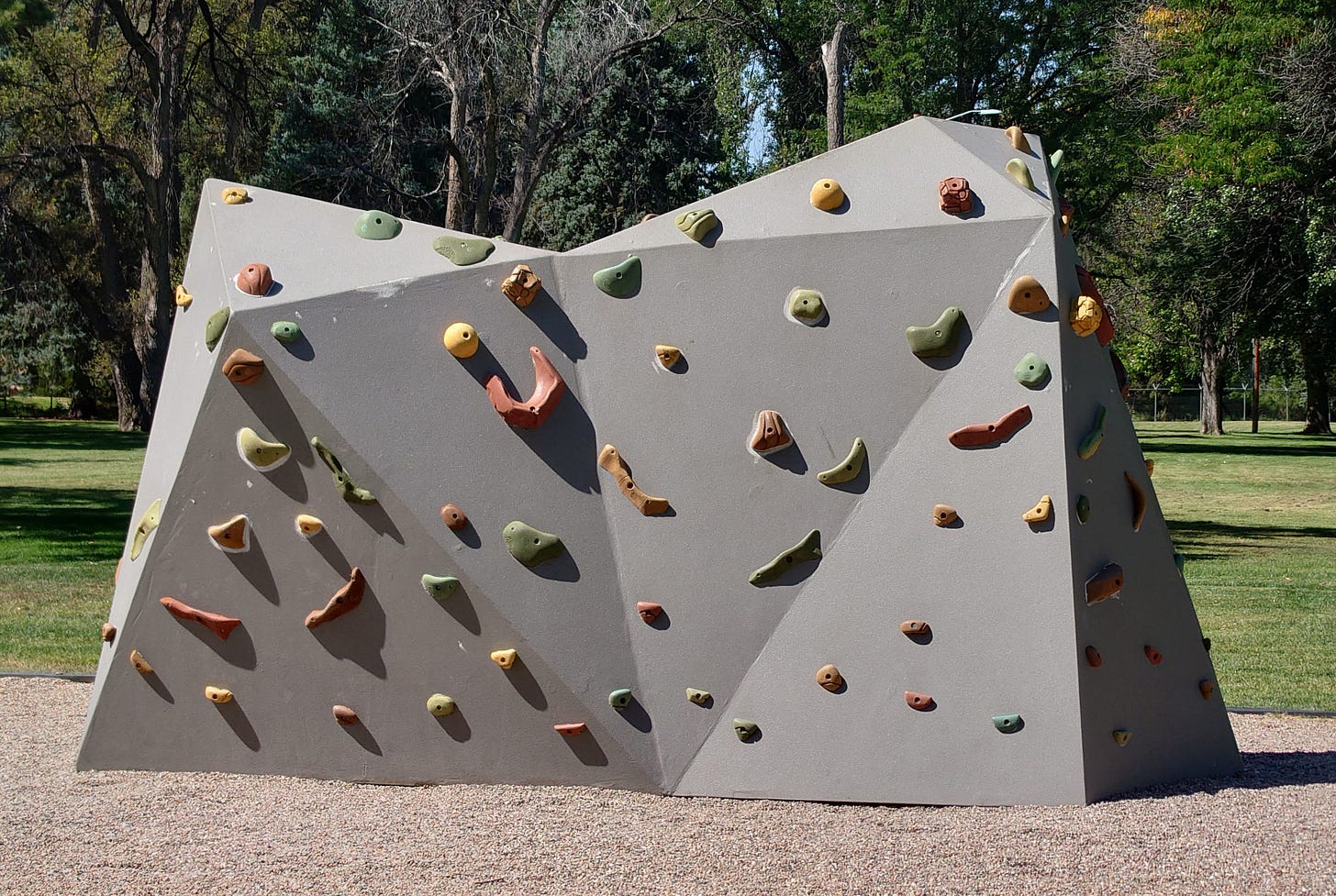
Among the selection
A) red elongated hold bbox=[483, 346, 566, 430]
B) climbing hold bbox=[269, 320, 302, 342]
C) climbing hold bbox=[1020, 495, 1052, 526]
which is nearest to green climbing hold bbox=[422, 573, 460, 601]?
red elongated hold bbox=[483, 346, 566, 430]

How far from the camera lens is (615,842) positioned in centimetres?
429

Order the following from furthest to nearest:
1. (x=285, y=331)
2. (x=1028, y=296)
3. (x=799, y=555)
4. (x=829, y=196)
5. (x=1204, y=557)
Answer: (x=1204, y=557)
(x=285, y=331)
(x=829, y=196)
(x=799, y=555)
(x=1028, y=296)

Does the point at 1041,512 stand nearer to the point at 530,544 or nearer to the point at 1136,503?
the point at 1136,503

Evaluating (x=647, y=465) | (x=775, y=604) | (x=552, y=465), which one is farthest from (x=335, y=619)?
(x=775, y=604)

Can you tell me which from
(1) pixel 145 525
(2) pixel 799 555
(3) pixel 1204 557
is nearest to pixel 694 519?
(2) pixel 799 555

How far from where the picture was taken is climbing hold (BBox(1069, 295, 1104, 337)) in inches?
190

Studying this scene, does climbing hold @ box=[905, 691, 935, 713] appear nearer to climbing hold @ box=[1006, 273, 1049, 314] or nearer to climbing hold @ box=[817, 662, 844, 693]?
climbing hold @ box=[817, 662, 844, 693]

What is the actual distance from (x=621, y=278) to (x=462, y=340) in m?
0.66

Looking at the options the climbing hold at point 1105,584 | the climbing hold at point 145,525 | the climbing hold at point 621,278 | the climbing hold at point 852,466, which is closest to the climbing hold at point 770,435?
the climbing hold at point 852,466

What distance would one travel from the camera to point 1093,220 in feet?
76.4

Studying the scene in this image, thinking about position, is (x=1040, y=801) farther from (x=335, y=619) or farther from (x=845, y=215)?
(x=335, y=619)

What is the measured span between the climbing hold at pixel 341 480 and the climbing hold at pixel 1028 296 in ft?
8.31

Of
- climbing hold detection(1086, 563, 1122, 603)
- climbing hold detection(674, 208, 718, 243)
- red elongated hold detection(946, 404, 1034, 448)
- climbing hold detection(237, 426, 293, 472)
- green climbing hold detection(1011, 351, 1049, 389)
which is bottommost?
climbing hold detection(237, 426, 293, 472)

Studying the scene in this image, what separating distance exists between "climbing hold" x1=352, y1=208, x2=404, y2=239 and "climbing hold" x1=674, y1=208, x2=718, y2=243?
1.21 meters
